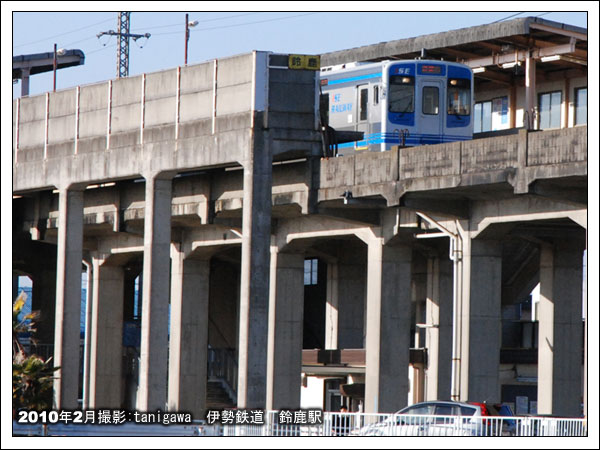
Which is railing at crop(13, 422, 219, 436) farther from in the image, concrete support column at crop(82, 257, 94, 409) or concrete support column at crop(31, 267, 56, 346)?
concrete support column at crop(31, 267, 56, 346)

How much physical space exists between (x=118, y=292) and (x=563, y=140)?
99.0 ft

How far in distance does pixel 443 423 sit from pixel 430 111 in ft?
54.1

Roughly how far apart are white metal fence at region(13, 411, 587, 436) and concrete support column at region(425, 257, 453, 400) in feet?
53.8

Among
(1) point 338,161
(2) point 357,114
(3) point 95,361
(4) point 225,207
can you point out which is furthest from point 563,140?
(3) point 95,361

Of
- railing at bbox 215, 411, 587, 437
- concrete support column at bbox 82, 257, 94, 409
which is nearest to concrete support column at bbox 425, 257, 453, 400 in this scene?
concrete support column at bbox 82, 257, 94, 409

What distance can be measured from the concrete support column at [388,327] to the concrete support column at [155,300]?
6676 millimetres

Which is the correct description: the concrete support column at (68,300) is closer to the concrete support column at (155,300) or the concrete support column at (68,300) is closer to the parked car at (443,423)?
the concrete support column at (155,300)

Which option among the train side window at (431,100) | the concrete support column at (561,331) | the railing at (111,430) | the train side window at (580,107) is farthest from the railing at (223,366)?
the railing at (111,430)

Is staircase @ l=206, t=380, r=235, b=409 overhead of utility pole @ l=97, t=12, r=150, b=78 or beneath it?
beneath

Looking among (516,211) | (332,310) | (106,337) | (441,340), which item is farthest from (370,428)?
(106,337)

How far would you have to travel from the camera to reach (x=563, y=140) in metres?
33.2

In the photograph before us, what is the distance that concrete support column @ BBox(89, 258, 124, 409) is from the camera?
5738 centimetres

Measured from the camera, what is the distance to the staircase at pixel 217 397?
177ft

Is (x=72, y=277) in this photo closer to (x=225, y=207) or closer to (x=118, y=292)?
(x=225, y=207)
